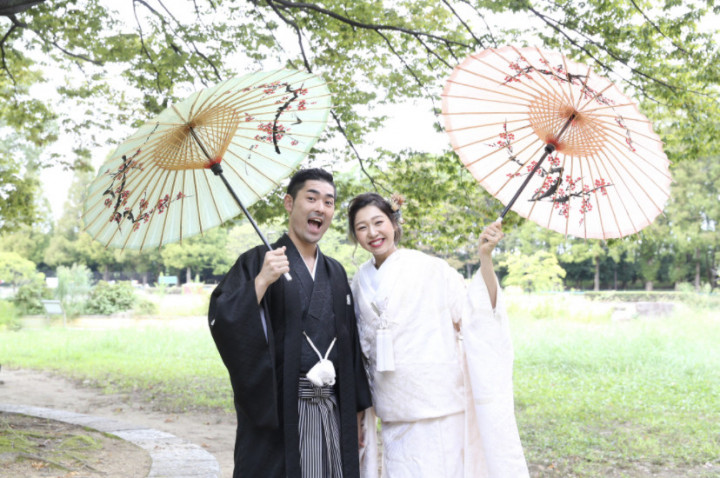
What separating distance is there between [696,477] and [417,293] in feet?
12.5

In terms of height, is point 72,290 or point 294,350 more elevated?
point 294,350

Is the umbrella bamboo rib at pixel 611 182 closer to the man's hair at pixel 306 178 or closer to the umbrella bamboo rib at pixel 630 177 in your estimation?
the umbrella bamboo rib at pixel 630 177

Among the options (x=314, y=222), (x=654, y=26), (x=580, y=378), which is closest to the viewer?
(x=314, y=222)

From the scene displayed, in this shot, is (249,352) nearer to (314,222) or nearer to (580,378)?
(314,222)

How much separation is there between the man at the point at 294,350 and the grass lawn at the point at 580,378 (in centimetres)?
335

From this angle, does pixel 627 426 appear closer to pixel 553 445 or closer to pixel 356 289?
pixel 553 445

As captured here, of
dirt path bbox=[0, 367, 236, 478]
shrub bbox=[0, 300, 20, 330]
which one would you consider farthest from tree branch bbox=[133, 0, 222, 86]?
shrub bbox=[0, 300, 20, 330]

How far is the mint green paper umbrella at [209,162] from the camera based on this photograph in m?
2.46

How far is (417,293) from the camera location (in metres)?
2.62

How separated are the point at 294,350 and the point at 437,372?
0.62 m

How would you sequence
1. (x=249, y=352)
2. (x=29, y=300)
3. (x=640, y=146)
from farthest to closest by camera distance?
1. (x=29, y=300)
2. (x=640, y=146)
3. (x=249, y=352)

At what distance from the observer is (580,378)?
911 cm

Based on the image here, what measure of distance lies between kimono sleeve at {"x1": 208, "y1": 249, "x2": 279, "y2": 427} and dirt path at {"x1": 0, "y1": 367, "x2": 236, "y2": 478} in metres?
3.03

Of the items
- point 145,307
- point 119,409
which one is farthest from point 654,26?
point 145,307
